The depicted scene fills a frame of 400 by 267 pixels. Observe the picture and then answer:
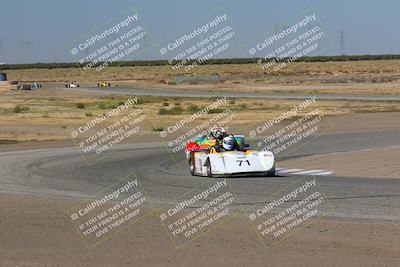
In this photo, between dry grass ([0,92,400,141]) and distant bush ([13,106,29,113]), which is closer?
dry grass ([0,92,400,141])

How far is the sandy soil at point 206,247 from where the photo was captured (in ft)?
32.3

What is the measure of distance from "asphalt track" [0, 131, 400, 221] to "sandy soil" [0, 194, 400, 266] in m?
1.56

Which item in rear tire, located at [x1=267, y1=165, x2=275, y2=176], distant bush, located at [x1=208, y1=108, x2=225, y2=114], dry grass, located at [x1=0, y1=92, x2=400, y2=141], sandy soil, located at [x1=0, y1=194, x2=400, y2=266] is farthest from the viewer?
distant bush, located at [x1=208, y1=108, x2=225, y2=114]

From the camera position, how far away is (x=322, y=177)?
61.2ft

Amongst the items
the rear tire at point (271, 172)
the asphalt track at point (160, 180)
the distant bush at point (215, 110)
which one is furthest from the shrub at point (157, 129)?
the rear tire at point (271, 172)

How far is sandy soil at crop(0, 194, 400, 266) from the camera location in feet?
32.3

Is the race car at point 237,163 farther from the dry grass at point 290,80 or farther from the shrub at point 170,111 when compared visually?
the dry grass at point 290,80

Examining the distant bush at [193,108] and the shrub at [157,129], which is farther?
the distant bush at [193,108]

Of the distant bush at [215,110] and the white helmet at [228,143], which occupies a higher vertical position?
the white helmet at [228,143]

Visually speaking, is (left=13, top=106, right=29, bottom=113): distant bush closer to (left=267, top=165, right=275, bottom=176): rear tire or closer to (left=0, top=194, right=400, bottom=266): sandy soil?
(left=267, top=165, right=275, bottom=176): rear tire

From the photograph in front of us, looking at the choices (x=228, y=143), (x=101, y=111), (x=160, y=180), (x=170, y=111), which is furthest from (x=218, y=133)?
(x=101, y=111)

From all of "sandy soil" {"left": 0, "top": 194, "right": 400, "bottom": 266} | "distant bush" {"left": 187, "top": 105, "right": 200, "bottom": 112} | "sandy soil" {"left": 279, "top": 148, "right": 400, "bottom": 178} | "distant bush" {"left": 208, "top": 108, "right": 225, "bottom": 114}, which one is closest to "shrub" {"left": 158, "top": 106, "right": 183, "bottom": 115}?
"distant bush" {"left": 187, "top": 105, "right": 200, "bottom": 112}

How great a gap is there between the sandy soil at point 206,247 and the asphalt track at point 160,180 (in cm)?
156

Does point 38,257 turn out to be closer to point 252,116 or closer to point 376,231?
point 376,231
